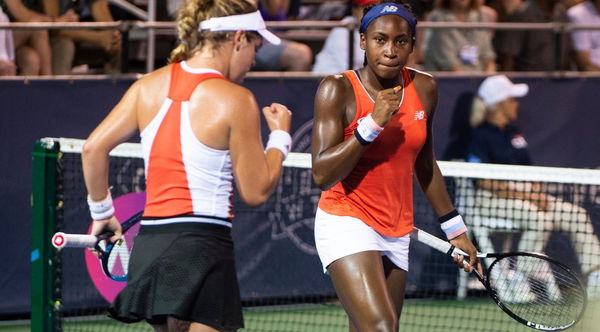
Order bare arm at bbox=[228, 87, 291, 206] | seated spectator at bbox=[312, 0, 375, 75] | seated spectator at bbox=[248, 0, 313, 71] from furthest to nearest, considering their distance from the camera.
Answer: seated spectator at bbox=[248, 0, 313, 71] < seated spectator at bbox=[312, 0, 375, 75] < bare arm at bbox=[228, 87, 291, 206]

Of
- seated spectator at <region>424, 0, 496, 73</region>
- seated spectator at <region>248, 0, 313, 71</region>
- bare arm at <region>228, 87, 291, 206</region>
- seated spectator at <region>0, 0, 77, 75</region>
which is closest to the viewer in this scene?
bare arm at <region>228, 87, 291, 206</region>

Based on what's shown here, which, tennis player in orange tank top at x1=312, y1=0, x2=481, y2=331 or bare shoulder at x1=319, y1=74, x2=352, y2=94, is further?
bare shoulder at x1=319, y1=74, x2=352, y2=94

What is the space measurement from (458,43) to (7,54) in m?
3.37

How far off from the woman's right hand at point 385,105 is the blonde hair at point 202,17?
0.59 meters

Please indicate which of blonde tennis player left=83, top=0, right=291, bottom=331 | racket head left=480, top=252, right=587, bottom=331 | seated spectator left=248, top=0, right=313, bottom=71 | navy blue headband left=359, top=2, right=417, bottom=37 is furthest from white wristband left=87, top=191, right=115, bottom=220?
seated spectator left=248, top=0, right=313, bottom=71

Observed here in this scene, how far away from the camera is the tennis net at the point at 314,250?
690 centimetres

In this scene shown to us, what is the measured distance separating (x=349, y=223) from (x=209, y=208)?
76 centimetres

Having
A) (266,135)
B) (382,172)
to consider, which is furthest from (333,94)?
(266,135)

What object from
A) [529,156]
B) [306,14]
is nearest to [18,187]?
[306,14]

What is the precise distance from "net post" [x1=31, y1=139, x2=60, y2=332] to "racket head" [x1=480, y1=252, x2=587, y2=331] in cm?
229

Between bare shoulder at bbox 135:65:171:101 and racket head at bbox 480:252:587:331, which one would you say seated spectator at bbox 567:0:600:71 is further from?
bare shoulder at bbox 135:65:171:101

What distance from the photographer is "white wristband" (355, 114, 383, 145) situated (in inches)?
156

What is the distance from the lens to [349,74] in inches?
171

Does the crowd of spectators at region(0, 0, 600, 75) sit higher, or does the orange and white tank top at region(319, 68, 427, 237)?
the crowd of spectators at region(0, 0, 600, 75)
